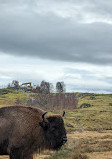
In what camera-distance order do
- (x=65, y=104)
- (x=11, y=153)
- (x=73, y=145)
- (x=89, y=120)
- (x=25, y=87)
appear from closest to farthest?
(x=11, y=153) < (x=73, y=145) < (x=89, y=120) < (x=65, y=104) < (x=25, y=87)

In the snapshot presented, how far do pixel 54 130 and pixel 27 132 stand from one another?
3.50 ft

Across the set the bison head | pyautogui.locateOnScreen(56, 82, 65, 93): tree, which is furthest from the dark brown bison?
pyautogui.locateOnScreen(56, 82, 65, 93): tree

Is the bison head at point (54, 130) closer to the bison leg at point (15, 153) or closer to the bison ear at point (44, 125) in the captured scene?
the bison ear at point (44, 125)

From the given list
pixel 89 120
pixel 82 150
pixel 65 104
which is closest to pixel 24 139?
pixel 82 150

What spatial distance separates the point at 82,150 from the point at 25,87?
149262 mm

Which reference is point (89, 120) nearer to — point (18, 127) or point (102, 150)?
point (102, 150)

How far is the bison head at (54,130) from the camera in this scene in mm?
10180

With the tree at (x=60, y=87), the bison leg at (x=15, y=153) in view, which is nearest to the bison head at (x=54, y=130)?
the bison leg at (x=15, y=153)

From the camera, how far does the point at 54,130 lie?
10.3 meters

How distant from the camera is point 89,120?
3575cm

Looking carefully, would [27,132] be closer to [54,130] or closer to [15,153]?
[15,153]

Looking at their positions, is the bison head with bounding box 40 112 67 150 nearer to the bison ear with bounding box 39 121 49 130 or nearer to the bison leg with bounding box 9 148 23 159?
the bison ear with bounding box 39 121 49 130

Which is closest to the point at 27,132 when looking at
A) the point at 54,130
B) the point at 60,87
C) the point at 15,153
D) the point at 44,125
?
the point at 44,125

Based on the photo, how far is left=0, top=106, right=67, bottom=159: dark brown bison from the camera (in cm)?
965
